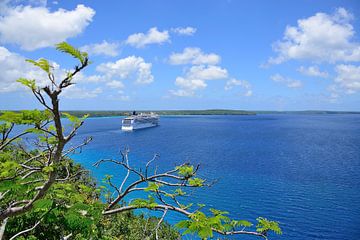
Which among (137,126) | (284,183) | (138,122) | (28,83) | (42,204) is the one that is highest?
(28,83)

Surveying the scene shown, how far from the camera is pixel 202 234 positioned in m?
4.63

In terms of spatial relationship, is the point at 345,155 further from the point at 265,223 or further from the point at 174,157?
the point at 265,223

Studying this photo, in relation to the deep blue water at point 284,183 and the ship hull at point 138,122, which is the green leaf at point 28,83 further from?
the ship hull at point 138,122

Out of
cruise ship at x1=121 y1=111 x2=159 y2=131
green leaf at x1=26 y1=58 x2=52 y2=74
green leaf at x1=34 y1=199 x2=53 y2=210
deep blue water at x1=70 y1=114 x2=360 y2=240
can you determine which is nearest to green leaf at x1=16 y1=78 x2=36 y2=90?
green leaf at x1=26 y1=58 x2=52 y2=74

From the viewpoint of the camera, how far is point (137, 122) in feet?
373

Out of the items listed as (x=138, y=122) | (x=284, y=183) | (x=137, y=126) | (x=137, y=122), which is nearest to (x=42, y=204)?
(x=284, y=183)

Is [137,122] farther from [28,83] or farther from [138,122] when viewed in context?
[28,83]

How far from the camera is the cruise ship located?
10649cm

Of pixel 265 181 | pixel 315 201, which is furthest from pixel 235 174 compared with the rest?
pixel 315 201

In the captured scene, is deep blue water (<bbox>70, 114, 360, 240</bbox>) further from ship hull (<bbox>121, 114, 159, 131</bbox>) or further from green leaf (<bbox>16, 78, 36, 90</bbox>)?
ship hull (<bbox>121, 114, 159, 131</bbox>)

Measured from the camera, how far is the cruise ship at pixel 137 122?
106 meters

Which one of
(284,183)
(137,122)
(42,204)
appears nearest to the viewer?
(42,204)

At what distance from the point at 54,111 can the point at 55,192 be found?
13.9 feet

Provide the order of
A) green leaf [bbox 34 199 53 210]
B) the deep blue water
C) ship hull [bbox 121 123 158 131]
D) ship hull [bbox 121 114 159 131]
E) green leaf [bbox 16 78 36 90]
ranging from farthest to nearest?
ship hull [bbox 121 114 159 131] → ship hull [bbox 121 123 158 131] → the deep blue water → green leaf [bbox 34 199 53 210] → green leaf [bbox 16 78 36 90]
